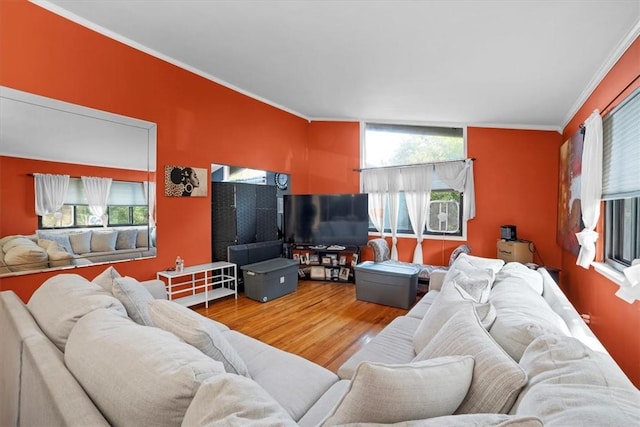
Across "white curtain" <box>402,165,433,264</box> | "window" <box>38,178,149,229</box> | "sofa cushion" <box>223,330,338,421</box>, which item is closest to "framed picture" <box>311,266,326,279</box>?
"white curtain" <box>402,165,433,264</box>

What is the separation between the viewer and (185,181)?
3543mm

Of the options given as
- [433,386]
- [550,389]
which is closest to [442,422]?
[433,386]

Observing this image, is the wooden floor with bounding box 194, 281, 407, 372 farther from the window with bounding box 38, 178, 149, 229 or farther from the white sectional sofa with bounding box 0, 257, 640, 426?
the window with bounding box 38, 178, 149, 229

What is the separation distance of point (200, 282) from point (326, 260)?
214cm

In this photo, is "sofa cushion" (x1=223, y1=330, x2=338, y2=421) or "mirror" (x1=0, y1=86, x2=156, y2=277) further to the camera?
"mirror" (x1=0, y1=86, x2=156, y2=277)

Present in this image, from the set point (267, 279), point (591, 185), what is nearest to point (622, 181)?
point (591, 185)

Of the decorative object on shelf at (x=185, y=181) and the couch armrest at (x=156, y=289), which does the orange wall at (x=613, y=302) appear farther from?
the decorative object on shelf at (x=185, y=181)

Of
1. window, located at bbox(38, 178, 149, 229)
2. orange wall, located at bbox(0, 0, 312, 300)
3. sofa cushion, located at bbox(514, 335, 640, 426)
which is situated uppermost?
orange wall, located at bbox(0, 0, 312, 300)

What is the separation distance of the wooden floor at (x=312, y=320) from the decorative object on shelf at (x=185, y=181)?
57.6 inches

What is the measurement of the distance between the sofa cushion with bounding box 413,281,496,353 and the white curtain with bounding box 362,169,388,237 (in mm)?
3350

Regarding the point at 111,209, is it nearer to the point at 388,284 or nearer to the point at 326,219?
the point at 326,219

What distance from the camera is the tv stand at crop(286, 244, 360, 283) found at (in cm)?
498

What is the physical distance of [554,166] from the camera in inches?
167

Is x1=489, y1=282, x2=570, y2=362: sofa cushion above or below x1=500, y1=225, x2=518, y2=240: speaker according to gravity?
below
